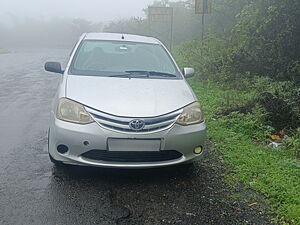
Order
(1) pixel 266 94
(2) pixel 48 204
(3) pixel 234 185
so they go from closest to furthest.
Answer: (2) pixel 48 204 → (3) pixel 234 185 → (1) pixel 266 94

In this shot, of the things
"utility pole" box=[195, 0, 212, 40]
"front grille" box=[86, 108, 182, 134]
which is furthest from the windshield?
"utility pole" box=[195, 0, 212, 40]

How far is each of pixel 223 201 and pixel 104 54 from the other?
283 cm

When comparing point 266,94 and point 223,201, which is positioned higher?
point 266,94

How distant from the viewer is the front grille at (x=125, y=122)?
3.74 m

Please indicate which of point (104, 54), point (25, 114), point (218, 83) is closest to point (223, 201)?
point (104, 54)

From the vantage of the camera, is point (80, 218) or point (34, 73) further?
point (34, 73)

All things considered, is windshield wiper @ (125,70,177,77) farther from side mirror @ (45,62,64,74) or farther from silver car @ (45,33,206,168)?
side mirror @ (45,62,64,74)

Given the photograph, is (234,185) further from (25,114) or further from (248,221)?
Answer: (25,114)

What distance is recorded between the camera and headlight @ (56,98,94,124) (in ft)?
12.6

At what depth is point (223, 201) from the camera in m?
3.76

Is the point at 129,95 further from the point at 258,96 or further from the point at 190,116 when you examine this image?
the point at 258,96

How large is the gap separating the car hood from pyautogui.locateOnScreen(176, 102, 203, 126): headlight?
7cm

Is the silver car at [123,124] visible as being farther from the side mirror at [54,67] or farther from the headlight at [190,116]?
the side mirror at [54,67]

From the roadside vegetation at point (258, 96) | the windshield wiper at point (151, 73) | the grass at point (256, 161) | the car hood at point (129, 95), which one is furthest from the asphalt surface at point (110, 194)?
the windshield wiper at point (151, 73)
